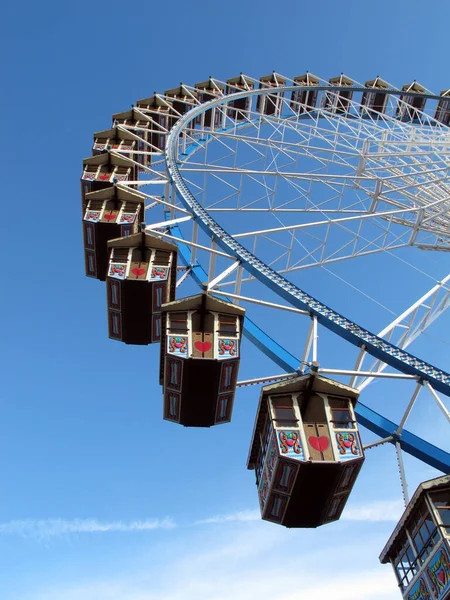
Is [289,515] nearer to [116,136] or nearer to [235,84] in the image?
[116,136]

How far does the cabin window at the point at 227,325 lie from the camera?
34.0 feet

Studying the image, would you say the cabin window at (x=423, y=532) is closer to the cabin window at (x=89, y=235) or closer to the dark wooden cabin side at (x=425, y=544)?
the dark wooden cabin side at (x=425, y=544)

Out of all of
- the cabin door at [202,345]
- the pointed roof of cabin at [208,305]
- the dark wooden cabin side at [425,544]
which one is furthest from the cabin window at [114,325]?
the dark wooden cabin side at [425,544]

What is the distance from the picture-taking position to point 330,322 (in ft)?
33.7

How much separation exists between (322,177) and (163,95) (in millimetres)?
11450

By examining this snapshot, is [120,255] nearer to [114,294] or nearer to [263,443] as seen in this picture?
[114,294]

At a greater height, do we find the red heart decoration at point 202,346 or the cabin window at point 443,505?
the red heart decoration at point 202,346

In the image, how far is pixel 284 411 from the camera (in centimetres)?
934

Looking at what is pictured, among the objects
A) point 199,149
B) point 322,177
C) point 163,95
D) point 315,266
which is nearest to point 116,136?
point 199,149

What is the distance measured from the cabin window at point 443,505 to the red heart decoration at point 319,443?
1635 mm

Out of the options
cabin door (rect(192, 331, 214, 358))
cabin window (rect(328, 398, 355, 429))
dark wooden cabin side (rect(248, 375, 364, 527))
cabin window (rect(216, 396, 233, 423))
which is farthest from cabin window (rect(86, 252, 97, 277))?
cabin window (rect(328, 398, 355, 429))

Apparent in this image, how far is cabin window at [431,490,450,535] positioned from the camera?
8.02 m

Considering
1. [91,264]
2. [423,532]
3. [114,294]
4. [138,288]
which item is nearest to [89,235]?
[91,264]

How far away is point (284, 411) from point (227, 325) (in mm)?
1969
